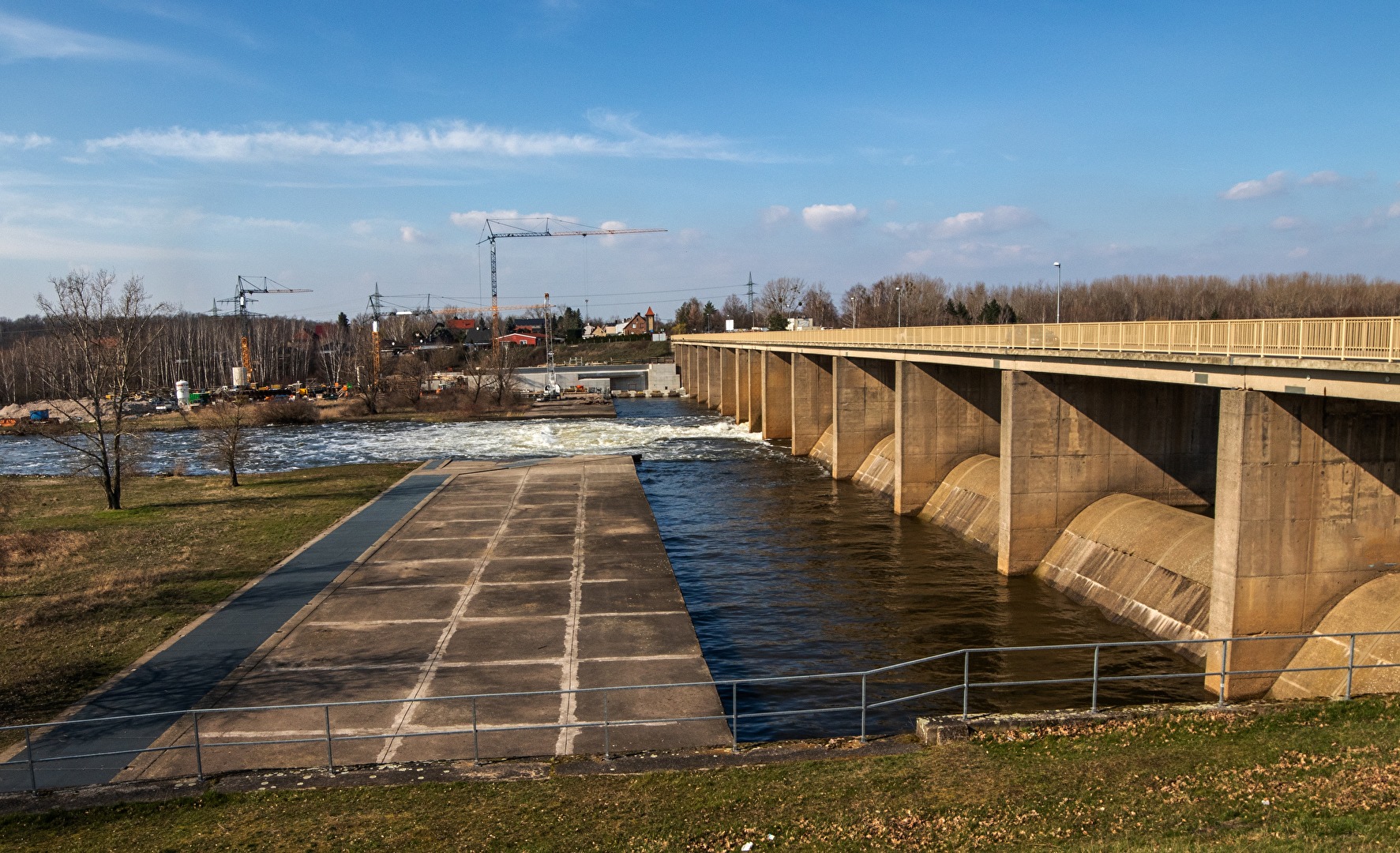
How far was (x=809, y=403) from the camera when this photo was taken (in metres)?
62.4

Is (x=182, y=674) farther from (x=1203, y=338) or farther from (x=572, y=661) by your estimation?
(x=1203, y=338)

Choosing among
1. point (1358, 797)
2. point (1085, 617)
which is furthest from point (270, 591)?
point (1358, 797)

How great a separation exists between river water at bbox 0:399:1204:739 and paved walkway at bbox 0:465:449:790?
415 inches

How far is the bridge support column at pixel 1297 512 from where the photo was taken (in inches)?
756

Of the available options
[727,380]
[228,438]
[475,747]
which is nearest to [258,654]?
[475,747]

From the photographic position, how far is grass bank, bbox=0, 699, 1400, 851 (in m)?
11.1

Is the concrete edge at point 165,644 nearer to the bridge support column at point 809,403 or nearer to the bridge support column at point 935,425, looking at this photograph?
the bridge support column at point 935,425

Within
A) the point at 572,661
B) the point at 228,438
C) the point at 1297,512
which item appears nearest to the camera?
the point at 1297,512

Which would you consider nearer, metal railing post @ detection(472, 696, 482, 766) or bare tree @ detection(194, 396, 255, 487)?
metal railing post @ detection(472, 696, 482, 766)

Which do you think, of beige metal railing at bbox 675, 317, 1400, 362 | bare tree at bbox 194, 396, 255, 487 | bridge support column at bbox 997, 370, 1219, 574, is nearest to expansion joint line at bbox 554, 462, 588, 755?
bridge support column at bbox 997, 370, 1219, 574

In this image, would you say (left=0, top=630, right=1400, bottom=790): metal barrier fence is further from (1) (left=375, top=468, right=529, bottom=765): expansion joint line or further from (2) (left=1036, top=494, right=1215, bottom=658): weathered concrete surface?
(2) (left=1036, top=494, right=1215, bottom=658): weathered concrete surface

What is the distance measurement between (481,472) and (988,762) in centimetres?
3874

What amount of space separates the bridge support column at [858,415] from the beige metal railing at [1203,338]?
10.6 meters

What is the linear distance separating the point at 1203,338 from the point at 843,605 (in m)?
11.9
